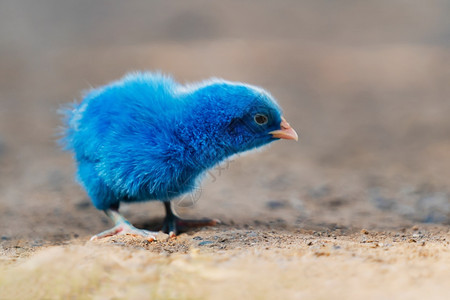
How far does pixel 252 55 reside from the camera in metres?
12.1

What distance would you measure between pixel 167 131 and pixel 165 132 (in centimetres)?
1

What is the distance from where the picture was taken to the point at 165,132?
3717 millimetres

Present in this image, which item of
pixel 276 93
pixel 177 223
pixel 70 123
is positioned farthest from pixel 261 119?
pixel 276 93

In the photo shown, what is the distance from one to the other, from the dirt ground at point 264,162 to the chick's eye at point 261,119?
14.8 inches

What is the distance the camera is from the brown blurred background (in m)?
5.62

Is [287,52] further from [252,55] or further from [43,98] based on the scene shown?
[43,98]

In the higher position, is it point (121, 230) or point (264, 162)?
point (264, 162)

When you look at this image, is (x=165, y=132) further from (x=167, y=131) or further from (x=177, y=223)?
(x=177, y=223)

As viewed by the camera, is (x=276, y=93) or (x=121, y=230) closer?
(x=121, y=230)

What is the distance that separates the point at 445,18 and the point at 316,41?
3794 millimetres

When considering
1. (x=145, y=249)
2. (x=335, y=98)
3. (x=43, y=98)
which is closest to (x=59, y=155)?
(x=43, y=98)

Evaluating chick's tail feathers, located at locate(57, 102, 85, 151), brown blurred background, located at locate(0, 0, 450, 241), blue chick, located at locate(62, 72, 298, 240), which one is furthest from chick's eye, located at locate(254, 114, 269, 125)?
chick's tail feathers, located at locate(57, 102, 85, 151)

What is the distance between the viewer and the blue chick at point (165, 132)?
3.72 meters

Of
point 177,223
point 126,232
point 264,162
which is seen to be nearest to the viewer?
point 126,232
